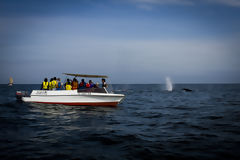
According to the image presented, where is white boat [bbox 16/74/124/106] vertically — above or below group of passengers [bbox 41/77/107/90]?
below

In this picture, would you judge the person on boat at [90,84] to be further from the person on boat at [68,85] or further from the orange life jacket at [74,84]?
the person on boat at [68,85]

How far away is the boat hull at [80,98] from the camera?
18281 millimetres

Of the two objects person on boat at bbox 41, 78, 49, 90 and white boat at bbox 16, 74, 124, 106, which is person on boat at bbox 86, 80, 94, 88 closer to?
white boat at bbox 16, 74, 124, 106

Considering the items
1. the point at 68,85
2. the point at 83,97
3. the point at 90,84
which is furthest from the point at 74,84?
the point at 83,97

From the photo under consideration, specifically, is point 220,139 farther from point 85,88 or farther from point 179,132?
point 85,88

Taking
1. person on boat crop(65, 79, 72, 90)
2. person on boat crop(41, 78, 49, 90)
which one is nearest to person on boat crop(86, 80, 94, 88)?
person on boat crop(65, 79, 72, 90)

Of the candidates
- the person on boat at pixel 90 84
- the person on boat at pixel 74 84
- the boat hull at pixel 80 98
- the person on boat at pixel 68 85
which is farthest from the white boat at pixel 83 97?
the person on boat at pixel 90 84

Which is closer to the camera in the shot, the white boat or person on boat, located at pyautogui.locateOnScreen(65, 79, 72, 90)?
the white boat

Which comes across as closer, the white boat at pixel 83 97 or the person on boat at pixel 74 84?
the white boat at pixel 83 97

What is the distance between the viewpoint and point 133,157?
6.51 metres

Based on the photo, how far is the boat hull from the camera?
720 inches

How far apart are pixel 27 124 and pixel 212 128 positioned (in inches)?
406

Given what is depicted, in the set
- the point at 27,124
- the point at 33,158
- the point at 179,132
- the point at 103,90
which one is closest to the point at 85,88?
the point at 103,90

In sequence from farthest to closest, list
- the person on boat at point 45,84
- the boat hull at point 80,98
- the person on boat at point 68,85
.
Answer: the person on boat at point 45,84, the person on boat at point 68,85, the boat hull at point 80,98
